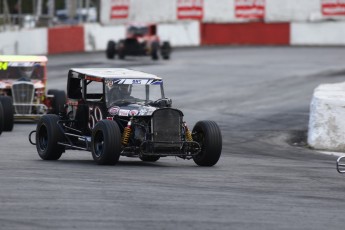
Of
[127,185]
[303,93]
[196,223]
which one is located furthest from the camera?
[303,93]

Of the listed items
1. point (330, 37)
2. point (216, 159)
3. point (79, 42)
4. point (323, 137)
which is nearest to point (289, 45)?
point (330, 37)

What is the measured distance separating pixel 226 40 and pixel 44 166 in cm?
3972

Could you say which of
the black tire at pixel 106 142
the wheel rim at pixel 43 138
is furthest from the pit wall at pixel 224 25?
the black tire at pixel 106 142

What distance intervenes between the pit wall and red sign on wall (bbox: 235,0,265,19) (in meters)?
0.17

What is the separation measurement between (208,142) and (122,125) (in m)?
1.26

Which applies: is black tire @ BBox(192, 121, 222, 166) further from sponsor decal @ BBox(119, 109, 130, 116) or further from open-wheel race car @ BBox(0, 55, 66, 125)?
open-wheel race car @ BBox(0, 55, 66, 125)

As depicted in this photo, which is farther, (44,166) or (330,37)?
(330,37)

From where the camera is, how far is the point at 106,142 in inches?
545

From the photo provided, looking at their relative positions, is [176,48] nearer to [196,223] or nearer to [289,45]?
[289,45]

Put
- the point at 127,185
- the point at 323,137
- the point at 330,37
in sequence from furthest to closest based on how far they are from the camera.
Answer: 1. the point at 330,37
2. the point at 323,137
3. the point at 127,185

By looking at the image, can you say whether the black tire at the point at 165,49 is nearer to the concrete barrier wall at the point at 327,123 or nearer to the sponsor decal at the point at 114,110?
the concrete barrier wall at the point at 327,123

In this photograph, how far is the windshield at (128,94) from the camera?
1498 cm

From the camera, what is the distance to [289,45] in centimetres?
5166

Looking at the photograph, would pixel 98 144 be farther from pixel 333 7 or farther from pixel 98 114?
pixel 333 7
